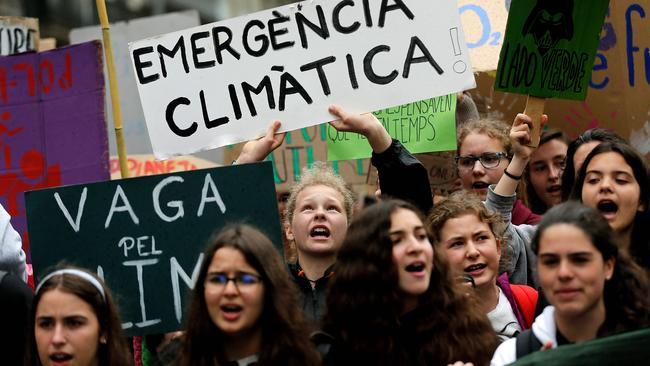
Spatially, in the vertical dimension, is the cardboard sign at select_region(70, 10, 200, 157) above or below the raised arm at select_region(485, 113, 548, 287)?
above

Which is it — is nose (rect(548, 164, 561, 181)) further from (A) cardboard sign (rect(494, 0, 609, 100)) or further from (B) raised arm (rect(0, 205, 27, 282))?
(B) raised arm (rect(0, 205, 27, 282))

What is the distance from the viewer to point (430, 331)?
3615 mm

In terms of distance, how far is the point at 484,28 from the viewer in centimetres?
638

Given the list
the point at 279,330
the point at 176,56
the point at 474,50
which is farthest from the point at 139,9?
the point at 279,330

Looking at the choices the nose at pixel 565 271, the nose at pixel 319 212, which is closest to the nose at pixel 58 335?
the nose at pixel 319 212

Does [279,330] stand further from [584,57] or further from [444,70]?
[584,57]

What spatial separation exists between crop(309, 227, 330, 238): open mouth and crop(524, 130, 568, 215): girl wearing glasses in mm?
1329

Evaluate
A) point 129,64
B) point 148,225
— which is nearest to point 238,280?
point 148,225

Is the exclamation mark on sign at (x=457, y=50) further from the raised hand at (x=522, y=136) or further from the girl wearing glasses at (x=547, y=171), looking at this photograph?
the girl wearing glasses at (x=547, y=171)

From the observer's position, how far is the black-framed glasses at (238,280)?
3566 mm

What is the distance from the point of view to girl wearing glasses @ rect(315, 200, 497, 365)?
3557 millimetres

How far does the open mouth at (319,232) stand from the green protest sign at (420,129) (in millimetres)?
1106

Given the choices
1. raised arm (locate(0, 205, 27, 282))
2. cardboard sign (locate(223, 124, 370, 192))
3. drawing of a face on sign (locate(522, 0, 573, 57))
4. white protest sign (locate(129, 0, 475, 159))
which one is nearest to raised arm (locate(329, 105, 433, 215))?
white protest sign (locate(129, 0, 475, 159))

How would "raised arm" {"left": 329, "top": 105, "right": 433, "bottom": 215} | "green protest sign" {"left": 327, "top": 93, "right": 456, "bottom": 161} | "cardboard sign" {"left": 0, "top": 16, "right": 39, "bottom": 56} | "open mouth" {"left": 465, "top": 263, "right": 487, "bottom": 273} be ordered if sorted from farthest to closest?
1. "cardboard sign" {"left": 0, "top": 16, "right": 39, "bottom": 56}
2. "green protest sign" {"left": 327, "top": 93, "right": 456, "bottom": 161}
3. "raised arm" {"left": 329, "top": 105, "right": 433, "bottom": 215}
4. "open mouth" {"left": 465, "top": 263, "right": 487, "bottom": 273}
